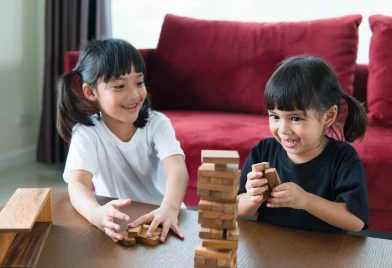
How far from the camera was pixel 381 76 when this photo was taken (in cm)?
235

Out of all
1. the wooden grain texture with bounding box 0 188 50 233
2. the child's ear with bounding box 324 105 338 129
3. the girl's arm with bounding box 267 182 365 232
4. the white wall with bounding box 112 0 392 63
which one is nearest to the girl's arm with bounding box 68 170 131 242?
the wooden grain texture with bounding box 0 188 50 233

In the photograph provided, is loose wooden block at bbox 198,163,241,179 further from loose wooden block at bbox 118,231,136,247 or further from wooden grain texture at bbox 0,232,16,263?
wooden grain texture at bbox 0,232,16,263

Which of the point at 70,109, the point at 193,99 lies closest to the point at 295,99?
the point at 70,109

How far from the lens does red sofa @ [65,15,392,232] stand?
2412 millimetres

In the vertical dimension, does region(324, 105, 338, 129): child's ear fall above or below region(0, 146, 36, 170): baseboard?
above

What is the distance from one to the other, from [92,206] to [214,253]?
43 centimetres

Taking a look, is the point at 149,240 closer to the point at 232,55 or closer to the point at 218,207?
the point at 218,207

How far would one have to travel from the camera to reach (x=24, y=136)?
3.38 metres

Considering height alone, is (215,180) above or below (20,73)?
above

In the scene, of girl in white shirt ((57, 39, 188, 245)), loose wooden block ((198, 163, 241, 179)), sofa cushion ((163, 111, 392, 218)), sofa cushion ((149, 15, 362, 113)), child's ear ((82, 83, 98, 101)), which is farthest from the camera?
sofa cushion ((149, 15, 362, 113))

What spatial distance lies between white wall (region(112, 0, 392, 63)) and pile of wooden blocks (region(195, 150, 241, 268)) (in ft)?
7.60

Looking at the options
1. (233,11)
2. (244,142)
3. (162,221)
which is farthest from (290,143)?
(233,11)

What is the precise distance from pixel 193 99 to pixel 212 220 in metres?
1.91

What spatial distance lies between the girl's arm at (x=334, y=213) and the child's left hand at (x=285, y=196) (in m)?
0.06
